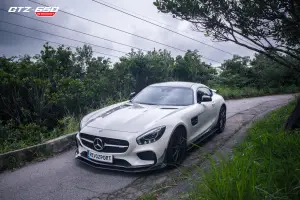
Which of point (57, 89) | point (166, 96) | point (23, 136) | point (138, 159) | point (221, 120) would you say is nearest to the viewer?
point (138, 159)

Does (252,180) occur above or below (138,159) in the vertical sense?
above

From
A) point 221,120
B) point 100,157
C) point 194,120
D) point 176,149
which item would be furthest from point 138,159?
point 221,120

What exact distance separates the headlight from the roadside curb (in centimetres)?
229

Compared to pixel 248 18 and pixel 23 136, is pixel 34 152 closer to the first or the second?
pixel 23 136

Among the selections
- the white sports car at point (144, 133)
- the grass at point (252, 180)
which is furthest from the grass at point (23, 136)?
the grass at point (252, 180)

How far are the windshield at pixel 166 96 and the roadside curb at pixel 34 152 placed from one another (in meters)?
1.73

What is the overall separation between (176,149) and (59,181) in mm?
1935

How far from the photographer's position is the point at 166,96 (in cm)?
552

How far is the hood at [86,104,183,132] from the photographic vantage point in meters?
4.24

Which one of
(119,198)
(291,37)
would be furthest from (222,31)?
(119,198)

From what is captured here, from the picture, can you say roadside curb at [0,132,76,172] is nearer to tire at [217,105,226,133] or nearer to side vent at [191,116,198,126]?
side vent at [191,116,198,126]

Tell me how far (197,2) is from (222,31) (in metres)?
0.94

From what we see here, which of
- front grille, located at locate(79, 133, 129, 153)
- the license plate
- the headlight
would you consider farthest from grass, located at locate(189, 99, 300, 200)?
the license plate

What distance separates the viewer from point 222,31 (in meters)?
6.16
